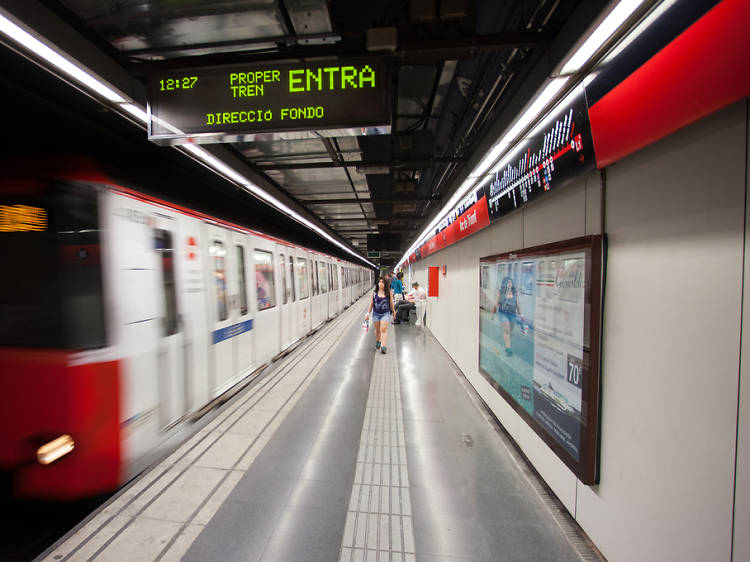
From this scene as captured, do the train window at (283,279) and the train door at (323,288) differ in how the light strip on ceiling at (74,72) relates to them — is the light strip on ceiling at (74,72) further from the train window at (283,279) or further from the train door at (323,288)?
the train door at (323,288)

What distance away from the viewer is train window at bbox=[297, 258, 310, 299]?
6250 millimetres

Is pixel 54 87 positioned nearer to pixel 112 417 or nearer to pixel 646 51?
pixel 112 417

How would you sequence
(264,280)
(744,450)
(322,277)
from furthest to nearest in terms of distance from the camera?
(322,277)
(264,280)
(744,450)

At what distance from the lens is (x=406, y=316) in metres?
8.91

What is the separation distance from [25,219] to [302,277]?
4721 millimetres

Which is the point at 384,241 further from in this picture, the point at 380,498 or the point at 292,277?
the point at 380,498

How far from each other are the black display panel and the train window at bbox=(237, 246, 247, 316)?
3.09 meters

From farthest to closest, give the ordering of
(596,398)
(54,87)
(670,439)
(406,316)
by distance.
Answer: (406,316) < (54,87) < (596,398) < (670,439)

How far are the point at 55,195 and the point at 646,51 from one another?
3009 mm

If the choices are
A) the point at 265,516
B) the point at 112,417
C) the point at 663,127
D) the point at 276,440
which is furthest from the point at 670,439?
the point at 112,417

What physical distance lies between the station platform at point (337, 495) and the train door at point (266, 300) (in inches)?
41.9

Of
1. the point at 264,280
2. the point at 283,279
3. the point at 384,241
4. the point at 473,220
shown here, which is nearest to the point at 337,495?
the point at 473,220

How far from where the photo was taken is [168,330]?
96.0 inches

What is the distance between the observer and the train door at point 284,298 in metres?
5.09
